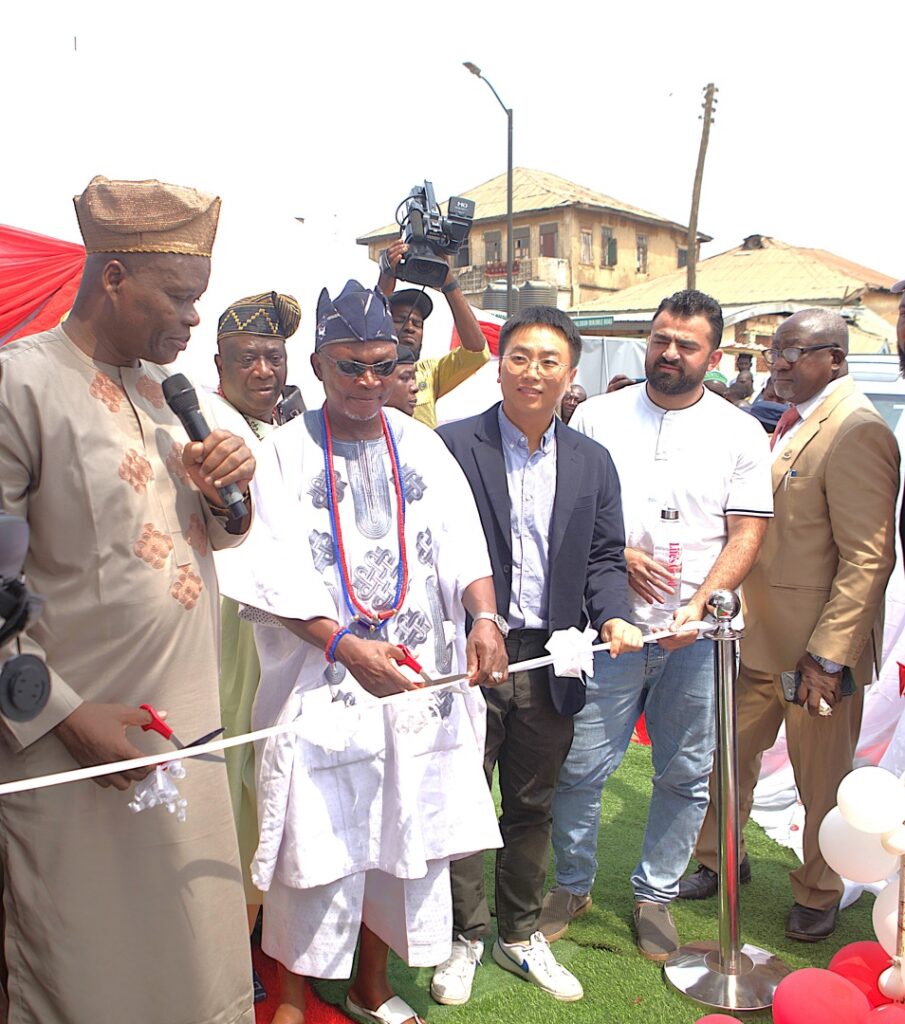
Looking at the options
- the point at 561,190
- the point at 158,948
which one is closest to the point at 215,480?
the point at 158,948

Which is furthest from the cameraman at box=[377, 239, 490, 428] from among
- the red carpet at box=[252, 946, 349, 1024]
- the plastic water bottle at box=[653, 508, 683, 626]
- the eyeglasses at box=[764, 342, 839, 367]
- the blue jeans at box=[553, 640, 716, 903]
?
the red carpet at box=[252, 946, 349, 1024]

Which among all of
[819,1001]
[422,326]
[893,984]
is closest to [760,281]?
[422,326]

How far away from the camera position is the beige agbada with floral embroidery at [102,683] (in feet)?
6.63

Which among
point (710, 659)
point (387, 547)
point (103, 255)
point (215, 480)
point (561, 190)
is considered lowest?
point (710, 659)

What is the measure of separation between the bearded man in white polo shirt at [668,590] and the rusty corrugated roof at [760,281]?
3388 cm

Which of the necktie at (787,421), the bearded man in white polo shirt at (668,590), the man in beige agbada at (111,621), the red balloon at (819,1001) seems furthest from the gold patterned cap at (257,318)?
the red balloon at (819,1001)

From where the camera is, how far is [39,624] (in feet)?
Result: 6.71

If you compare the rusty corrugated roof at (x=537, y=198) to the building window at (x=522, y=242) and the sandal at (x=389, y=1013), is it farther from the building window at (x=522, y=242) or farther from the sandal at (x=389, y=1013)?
the sandal at (x=389, y=1013)

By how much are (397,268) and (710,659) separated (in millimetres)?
2338

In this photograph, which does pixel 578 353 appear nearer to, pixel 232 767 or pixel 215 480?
pixel 215 480

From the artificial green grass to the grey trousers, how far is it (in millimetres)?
215

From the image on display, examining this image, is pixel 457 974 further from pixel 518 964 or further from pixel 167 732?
pixel 167 732

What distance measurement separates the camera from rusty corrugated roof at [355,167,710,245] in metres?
47.6

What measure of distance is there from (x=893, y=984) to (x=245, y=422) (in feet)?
9.15
